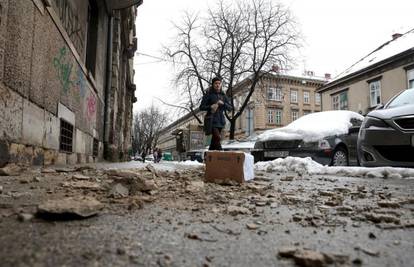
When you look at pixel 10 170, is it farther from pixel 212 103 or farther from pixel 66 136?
pixel 212 103

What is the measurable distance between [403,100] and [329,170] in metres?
1.64

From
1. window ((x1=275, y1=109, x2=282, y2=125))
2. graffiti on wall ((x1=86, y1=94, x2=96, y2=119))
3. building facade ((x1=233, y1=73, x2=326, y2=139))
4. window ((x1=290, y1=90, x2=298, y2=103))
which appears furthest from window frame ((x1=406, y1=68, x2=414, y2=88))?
window ((x1=290, y1=90, x2=298, y2=103))

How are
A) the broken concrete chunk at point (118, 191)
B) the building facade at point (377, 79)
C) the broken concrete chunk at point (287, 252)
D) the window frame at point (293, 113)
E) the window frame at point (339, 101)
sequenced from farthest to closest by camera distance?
1. the window frame at point (293, 113)
2. the window frame at point (339, 101)
3. the building facade at point (377, 79)
4. the broken concrete chunk at point (118, 191)
5. the broken concrete chunk at point (287, 252)

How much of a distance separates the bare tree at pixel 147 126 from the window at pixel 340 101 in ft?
145

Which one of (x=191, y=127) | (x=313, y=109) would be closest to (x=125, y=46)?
(x=191, y=127)

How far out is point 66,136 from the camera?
244 inches

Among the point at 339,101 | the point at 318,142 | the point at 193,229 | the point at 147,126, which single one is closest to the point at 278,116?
the point at 339,101

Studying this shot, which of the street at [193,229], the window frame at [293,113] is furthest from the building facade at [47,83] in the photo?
the window frame at [293,113]

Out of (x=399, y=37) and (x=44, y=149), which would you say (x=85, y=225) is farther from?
(x=399, y=37)

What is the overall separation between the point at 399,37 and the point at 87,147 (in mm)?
27043

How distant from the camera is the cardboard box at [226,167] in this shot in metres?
3.89

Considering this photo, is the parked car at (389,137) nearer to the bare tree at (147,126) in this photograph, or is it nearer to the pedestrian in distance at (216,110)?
the pedestrian in distance at (216,110)

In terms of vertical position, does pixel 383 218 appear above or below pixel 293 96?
below

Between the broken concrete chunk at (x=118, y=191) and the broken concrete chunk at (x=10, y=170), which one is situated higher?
the broken concrete chunk at (x=10, y=170)
